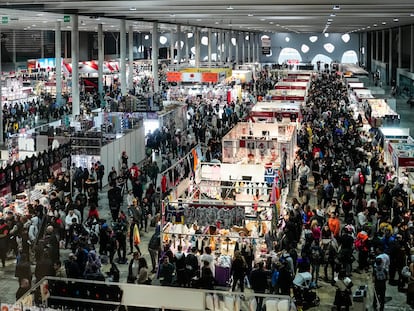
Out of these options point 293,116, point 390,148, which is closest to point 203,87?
point 293,116

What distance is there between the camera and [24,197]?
57.0 ft

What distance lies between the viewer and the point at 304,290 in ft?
39.6

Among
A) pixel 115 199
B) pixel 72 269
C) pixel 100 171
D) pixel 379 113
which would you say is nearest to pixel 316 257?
pixel 72 269

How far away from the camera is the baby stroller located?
39.4 ft

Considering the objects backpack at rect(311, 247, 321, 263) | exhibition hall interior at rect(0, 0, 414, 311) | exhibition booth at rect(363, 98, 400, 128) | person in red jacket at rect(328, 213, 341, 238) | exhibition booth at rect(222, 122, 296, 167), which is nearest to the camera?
exhibition hall interior at rect(0, 0, 414, 311)

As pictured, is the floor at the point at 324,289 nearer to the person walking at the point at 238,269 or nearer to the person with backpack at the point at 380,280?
the person with backpack at the point at 380,280

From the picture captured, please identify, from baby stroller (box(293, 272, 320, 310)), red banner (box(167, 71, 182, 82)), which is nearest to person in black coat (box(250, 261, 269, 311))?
baby stroller (box(293, 272, 320, 310))

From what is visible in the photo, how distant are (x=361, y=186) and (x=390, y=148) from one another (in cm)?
385

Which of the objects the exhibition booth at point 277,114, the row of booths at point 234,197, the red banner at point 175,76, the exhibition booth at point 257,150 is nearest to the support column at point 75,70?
the red banner at point 175,76

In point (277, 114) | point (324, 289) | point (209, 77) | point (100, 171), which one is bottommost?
point (324, 289)

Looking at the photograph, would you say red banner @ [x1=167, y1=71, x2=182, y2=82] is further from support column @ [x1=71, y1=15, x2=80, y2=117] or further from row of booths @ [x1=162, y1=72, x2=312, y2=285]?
row of booths @ [x1=162, y1=72, x2=312, y2=285]

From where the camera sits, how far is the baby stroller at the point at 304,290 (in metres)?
12.0

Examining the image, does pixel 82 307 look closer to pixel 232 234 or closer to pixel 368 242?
pixel 232 234

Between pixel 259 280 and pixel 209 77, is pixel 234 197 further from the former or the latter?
pixel 209 77
